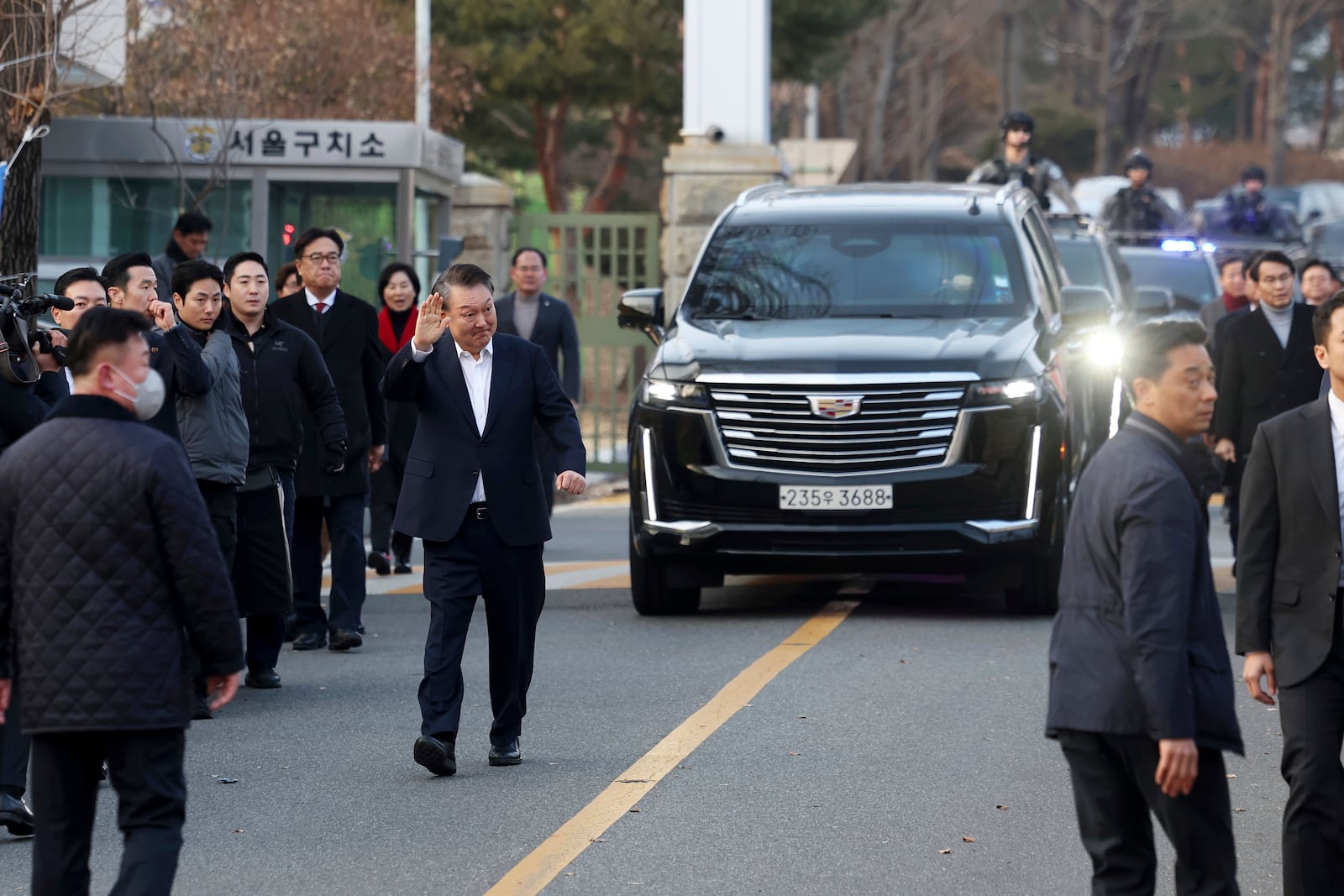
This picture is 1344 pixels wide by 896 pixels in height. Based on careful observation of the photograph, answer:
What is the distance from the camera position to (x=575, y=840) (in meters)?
6.50

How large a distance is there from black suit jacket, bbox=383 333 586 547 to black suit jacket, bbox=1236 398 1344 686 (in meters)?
2.78

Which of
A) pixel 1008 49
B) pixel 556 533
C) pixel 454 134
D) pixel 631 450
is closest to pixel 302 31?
pixel 454 134

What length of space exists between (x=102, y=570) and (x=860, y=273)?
23.7 feet

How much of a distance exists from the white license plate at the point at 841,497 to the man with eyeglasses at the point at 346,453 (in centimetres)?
202

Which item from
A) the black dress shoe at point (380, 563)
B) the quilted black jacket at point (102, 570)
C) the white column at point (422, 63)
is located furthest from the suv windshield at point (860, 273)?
the white column at point (422, 63)

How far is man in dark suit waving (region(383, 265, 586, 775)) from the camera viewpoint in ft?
25.0

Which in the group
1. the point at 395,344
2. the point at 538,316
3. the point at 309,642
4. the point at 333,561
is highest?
the point at 538,316

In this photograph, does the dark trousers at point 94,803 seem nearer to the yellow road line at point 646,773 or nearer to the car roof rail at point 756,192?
the yellow road line at point 646,773

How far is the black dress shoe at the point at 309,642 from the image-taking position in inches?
414

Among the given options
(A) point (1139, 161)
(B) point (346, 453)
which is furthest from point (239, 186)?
(B) point (346, 453)

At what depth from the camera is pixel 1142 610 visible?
466cm

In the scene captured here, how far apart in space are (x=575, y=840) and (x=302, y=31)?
2597 cm

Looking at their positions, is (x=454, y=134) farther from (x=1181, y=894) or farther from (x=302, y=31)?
(x=1181, y=894)

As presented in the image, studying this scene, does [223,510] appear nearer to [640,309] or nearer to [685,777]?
[685,777]
